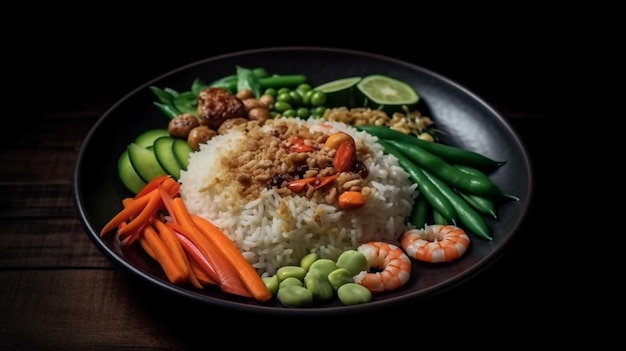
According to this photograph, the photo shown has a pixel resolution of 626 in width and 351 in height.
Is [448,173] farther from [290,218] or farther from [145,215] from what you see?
[145,215]

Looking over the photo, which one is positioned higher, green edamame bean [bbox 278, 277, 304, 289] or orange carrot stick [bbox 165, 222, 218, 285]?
green edamame bean [bbox 278, 277, 304, 289]

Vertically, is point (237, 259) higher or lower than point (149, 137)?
higher

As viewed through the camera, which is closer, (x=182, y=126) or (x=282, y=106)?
(x=182, y=126)

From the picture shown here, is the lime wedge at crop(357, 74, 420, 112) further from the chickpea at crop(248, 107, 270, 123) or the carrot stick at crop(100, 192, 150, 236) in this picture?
the carrot stick at crop(100, 192, 150, 236)

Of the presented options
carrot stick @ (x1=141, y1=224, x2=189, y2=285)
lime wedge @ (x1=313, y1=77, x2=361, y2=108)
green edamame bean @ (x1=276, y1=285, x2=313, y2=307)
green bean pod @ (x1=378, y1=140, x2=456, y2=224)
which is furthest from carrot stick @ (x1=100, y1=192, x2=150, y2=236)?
lime wedge @ (x1=313, y1=77, x2=361, y2=108)

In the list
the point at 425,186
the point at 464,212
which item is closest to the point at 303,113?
the point at 425,186

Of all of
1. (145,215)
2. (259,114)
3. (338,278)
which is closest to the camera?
(338,278)
